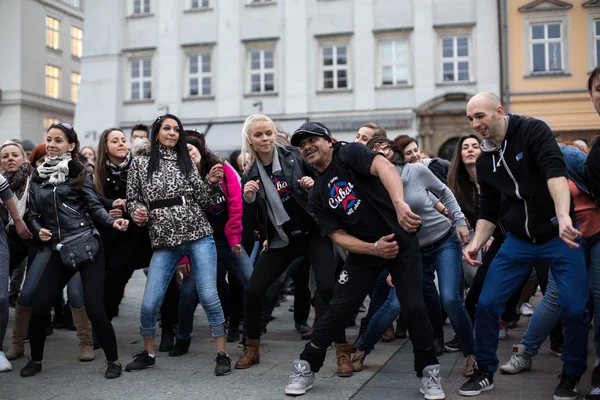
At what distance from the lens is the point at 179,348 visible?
651 cm

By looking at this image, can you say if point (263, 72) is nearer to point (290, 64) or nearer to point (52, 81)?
point (290, 64)

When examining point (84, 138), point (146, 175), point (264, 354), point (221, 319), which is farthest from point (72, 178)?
point (84, 138)

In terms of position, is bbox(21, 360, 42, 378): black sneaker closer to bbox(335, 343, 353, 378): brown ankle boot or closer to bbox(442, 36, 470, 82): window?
bbox(335, 343, 353, 378): brown ankle boot

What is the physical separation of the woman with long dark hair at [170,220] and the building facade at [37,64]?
31522 mm

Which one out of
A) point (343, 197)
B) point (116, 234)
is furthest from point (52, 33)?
point (343, 197)

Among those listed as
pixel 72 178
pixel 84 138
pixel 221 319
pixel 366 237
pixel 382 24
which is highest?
pixel 382 24

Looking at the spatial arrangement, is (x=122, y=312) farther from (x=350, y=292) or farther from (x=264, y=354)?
(x=350, y=292)

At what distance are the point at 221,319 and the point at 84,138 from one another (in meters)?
26.1

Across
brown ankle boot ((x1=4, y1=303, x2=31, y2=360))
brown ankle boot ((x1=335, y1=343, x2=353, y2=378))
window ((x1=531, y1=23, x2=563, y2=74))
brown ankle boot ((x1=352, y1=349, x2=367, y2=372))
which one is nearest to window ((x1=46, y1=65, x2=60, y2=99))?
window ((x1=531, y1=23, x2=563, y2=74))

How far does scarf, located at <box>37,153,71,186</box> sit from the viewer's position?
597 cm

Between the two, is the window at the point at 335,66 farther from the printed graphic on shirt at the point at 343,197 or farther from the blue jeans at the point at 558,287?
the blue jeans at the point at 558,287

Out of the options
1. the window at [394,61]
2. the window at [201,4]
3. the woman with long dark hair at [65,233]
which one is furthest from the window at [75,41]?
the woman with long dark hair at [65,233]

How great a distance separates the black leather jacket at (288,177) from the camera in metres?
5.75

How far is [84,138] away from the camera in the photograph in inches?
1191
